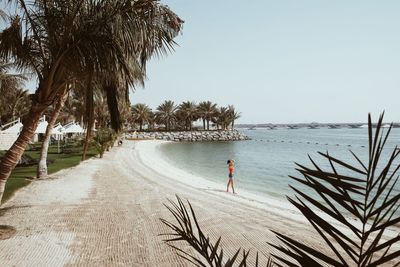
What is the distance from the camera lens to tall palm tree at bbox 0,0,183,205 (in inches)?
224

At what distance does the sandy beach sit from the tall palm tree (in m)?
1.77

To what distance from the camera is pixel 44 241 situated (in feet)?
22.4

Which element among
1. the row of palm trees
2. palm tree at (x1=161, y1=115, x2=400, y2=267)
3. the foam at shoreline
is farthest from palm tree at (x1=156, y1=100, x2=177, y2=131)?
palm tree at (x1=161, y1=115, x2=400, y2=267)

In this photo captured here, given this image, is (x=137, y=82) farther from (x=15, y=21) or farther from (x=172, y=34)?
(x=15, y=21)

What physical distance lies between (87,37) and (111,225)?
4.64 metres

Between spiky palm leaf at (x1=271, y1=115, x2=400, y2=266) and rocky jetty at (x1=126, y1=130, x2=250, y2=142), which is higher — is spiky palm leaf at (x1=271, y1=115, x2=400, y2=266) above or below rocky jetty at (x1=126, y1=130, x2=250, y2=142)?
above

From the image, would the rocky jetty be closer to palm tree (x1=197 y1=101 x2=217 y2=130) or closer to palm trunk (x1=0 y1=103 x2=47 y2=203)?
palm tree (x1=197 y1=101 x2=217 y2=130)

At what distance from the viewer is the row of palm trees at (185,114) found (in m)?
87.5

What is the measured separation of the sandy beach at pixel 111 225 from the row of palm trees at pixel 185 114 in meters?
74.9

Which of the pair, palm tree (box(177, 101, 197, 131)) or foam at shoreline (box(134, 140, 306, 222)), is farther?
palm tree (box(177, 101, 197, 131))

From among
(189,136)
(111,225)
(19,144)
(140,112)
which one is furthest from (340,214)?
(140,112)

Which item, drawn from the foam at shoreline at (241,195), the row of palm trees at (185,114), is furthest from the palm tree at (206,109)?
the foam at shoreline at (241,195)

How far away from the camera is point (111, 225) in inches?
318

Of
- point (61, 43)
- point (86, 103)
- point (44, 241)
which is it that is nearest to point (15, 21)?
point (61, 43)
